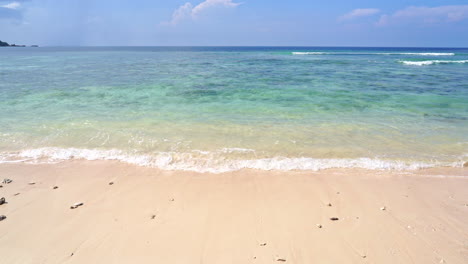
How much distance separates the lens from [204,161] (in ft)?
21.3

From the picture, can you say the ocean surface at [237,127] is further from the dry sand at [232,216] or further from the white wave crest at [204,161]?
the dry sand at [232,216]

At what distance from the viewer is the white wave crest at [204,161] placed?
6.24m

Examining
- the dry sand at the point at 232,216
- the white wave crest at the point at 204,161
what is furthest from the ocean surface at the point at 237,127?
the dry sand at the point at 232,216

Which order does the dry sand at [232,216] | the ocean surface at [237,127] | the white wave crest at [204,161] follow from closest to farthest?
the dry sand at [232,216]
the white wave crest at [204,161]
the ocean surface at [237,127]

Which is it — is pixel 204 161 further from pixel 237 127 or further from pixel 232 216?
pixel 237 127

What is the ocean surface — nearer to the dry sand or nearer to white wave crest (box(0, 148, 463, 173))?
white wave crest (box(0, 148, 463, 173))

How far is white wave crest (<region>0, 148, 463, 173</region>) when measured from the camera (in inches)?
246

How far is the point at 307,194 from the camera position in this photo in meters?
5.07

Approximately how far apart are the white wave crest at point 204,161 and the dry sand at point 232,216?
11.8 inches

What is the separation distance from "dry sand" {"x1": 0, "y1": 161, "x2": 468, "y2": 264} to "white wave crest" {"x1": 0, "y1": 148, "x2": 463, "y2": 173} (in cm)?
30

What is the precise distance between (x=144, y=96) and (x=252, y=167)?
9705 mm

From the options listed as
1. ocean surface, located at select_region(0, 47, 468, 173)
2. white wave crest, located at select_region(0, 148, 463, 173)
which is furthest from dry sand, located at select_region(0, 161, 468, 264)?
ocean surface, located at select_region(0, 47, 468, 173)

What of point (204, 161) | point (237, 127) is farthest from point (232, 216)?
point (237, 127)

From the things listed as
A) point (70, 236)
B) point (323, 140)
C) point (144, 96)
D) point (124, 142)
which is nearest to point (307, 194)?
point (323, 140)
